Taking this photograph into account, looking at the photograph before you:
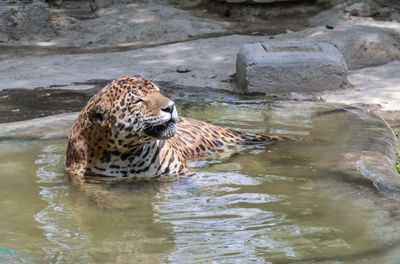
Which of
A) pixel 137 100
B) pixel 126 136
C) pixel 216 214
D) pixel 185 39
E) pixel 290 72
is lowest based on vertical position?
pixel 185 39

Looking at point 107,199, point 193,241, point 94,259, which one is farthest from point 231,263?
point 107,199

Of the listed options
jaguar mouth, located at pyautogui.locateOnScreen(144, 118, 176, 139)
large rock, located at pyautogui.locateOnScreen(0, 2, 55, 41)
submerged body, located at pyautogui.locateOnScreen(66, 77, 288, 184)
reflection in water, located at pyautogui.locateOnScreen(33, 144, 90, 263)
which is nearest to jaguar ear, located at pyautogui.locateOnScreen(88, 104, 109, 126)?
submerged body, located at pyautogui.locateOnScreen(66, 77, 288, 184)

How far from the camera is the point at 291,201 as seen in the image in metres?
4.36

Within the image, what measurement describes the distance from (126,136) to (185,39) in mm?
9646

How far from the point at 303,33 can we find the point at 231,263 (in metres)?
10.6

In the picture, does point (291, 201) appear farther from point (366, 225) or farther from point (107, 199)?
point (107, 199)

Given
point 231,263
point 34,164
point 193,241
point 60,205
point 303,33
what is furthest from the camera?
point 303,33

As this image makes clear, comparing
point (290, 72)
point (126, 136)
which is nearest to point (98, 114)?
point (126, 136)

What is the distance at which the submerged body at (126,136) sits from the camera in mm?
4633

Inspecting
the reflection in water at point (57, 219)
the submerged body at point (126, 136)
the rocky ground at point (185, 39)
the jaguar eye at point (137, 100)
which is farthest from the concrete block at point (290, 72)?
the jaguar eye at point (137, 100)

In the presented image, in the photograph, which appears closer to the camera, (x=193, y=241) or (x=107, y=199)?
(x=193, y=241)

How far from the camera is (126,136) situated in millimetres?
4754

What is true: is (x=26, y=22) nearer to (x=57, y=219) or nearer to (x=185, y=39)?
(x=185, y=39)

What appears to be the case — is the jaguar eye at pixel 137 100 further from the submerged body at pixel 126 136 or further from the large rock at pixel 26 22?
the large rock at pixel 26 22
